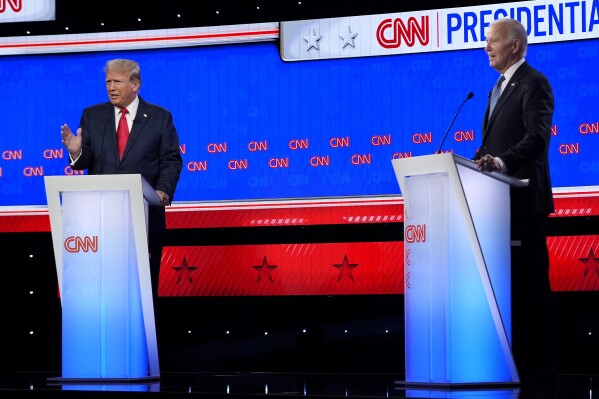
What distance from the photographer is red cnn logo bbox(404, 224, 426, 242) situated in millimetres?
3928

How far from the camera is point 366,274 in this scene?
6.03m

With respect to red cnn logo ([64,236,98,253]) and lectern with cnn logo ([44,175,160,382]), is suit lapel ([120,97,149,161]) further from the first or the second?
red cnn logo ([64,236,98,253])

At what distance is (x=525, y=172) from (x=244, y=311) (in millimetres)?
2444

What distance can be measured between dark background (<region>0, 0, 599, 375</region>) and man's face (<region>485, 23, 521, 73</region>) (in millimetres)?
1631

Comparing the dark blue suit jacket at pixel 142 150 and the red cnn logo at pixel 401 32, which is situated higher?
the red cnn logo at pixel 401 32

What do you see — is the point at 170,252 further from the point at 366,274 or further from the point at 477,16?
the point at 477,16

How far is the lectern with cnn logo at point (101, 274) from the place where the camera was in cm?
433

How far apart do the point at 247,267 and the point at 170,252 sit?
501 millimetres

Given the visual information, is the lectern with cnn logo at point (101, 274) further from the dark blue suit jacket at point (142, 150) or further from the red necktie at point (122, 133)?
the red necktie at point (122, 133)

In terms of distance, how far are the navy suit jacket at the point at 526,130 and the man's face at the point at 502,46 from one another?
0.06 metres

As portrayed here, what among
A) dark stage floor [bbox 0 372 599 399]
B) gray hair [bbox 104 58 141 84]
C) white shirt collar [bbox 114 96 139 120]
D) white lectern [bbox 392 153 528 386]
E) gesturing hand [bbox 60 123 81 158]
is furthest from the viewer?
white shirt collar [bbox 114 96 139 120]

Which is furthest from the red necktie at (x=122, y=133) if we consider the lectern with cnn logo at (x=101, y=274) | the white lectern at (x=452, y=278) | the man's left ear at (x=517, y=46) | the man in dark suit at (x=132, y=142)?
the man's left ear at (x=517, y=46)

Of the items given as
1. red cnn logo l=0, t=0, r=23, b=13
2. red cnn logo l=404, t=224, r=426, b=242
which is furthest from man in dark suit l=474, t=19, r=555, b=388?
red cnn logo l=0, t=0, r=23, b=13

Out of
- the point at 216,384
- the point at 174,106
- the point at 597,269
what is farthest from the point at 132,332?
the point at 597,269
